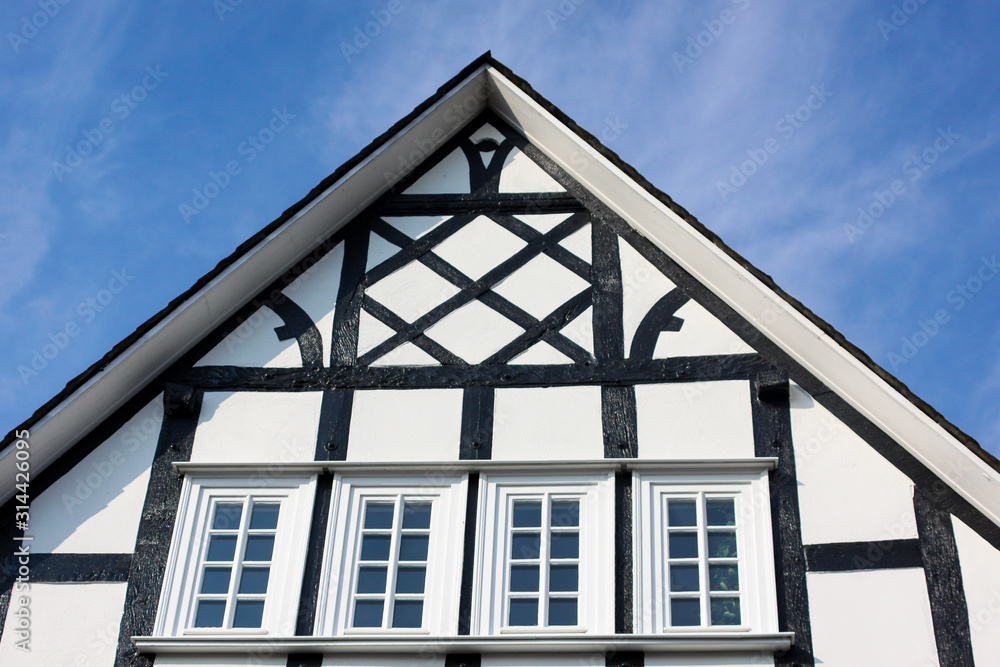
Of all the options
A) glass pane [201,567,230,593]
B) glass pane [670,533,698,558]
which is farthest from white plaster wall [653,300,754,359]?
glass pane [201,567,230,593]

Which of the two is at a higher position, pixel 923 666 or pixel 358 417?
pixel 358 417

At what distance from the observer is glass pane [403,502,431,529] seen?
8.91m

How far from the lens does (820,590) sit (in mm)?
8250


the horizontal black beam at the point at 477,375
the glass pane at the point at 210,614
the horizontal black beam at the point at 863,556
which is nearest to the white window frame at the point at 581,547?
the horizontal black beam at the point at 477,375

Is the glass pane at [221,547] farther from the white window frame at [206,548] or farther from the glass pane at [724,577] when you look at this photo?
the glass pane at [724,577]

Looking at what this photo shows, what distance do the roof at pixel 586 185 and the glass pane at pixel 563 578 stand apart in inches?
89.2

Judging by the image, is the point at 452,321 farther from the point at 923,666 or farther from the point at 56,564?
the point at 923,666

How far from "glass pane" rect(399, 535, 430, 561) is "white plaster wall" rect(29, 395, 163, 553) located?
1.88 metres

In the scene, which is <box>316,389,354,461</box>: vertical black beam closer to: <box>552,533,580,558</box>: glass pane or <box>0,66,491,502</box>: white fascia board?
<box>0,66,491,502</box>: white fascia board

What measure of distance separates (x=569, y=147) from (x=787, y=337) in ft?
7.92

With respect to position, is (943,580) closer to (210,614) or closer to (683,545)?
(683,545)

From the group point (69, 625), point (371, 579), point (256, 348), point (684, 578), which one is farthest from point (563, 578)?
point (69, 625)

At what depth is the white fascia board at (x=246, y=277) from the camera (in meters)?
9.33

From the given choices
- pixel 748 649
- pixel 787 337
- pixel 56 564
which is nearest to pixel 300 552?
pixel 56 564
